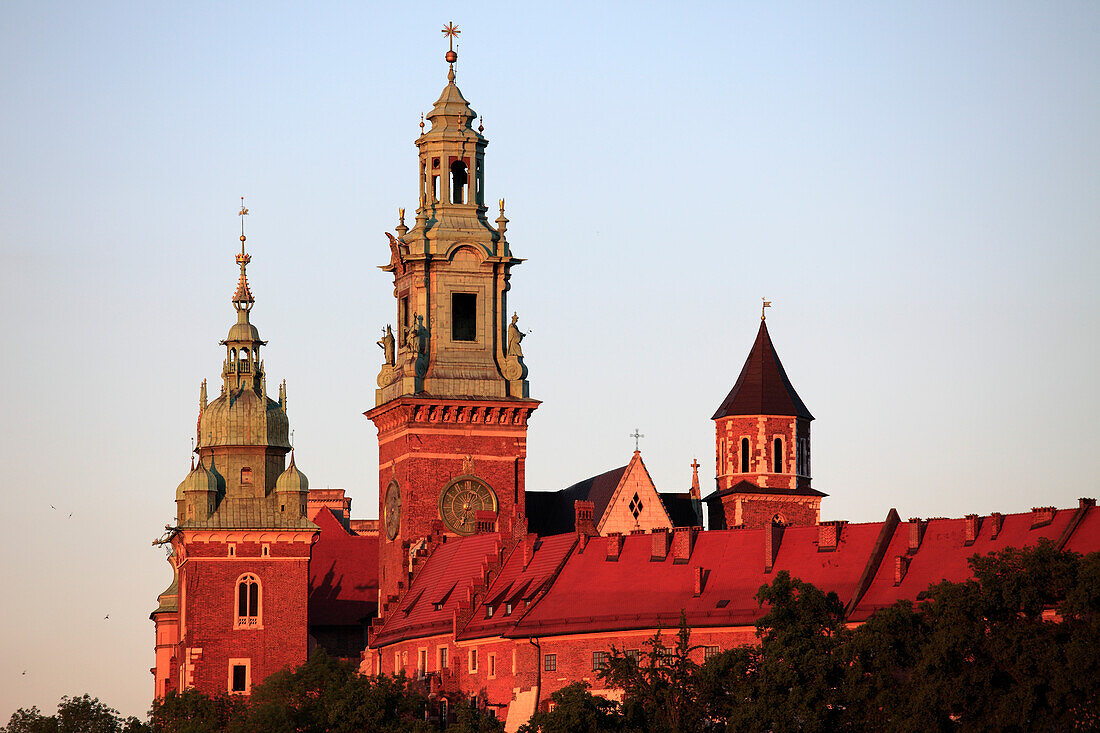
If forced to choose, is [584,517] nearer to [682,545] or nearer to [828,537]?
[682,545]

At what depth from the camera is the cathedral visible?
401 ft

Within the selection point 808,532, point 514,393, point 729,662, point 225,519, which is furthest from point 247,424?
point 729,662

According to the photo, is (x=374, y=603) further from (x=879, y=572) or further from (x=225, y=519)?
(x=879, y=572)

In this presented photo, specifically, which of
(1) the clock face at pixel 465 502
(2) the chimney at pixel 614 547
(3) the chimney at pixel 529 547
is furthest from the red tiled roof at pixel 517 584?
(1) the clock face at pixel 465 502

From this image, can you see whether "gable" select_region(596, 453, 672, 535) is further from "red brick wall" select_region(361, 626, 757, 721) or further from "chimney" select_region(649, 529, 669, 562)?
"chimney" select_region(649, 529, 669, 562)

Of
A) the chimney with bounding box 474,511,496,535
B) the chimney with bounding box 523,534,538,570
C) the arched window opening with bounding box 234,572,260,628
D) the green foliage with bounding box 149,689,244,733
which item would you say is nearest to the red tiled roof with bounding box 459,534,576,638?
the chimney with bounding box 523,534,538,570

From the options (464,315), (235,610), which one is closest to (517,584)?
(464,315)

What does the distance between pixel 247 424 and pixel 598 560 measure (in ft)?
96.1

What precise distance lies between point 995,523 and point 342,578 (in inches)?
1895

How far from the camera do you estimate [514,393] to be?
470 ft

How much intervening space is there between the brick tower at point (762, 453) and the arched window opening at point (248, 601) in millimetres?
25543

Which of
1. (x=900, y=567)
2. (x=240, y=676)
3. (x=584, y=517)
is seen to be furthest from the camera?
(x=240, y=676)

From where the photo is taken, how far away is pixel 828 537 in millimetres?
123500

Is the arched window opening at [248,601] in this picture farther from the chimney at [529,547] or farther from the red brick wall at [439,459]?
→ the chimney at [529,547]
